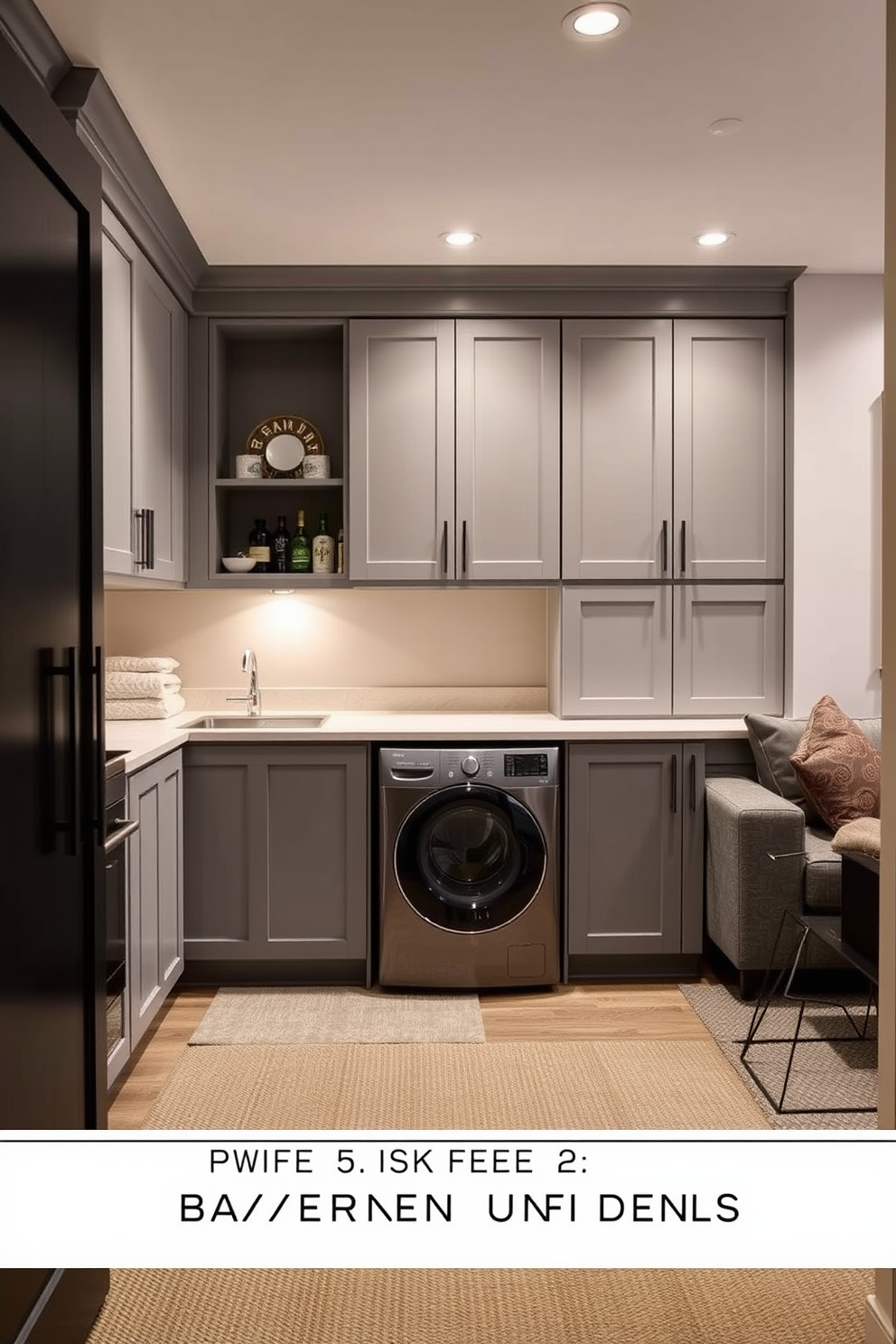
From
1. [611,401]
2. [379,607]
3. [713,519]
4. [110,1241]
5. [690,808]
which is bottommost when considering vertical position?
[110,1241]

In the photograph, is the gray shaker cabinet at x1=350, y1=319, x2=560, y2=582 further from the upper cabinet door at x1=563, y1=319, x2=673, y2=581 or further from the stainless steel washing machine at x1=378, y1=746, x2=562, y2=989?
the stainless steel washing machine at x1=378, y1=746, x2=562, y2=989

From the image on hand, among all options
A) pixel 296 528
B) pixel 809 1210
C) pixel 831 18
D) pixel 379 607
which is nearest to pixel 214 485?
pixel 296 528

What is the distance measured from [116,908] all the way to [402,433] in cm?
203

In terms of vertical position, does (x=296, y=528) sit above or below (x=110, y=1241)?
above

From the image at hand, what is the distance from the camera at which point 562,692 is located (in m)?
3.85

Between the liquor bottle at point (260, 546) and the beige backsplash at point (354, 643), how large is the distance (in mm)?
235

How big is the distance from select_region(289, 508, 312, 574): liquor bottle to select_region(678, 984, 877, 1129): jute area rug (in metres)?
2.07

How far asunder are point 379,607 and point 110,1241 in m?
3.00

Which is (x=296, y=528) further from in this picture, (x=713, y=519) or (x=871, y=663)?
(x=871, y=663)

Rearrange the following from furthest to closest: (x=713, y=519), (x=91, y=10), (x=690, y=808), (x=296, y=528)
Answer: (x=296, y=528) → (x=713, y=519) → (x=690, y=808) → (x=91, y=10)

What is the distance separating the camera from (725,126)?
8.79 feet

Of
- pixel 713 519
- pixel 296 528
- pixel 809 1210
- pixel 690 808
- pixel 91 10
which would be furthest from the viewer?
pixel 296 528

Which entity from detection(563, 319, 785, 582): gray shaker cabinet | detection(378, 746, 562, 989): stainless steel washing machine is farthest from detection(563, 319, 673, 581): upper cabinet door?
detection(378, 746, 562, 989): stainless steel washing machine

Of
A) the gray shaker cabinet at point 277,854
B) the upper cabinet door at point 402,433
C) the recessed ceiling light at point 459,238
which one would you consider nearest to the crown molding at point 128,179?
the upper cabinet door at point 402,433
